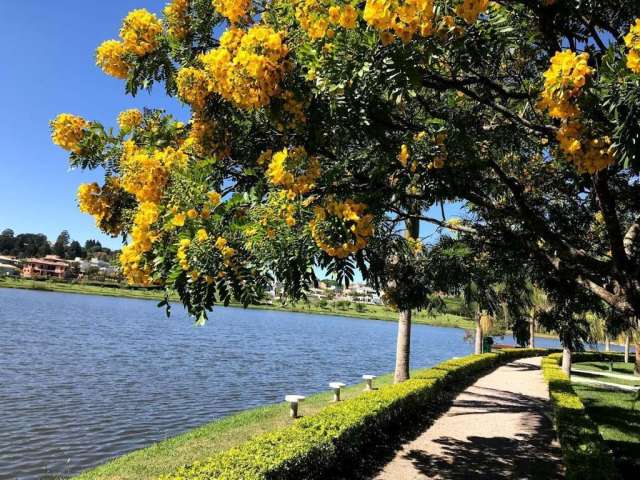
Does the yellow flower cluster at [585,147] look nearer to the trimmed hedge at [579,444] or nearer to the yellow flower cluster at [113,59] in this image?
the yellow flower cluster at [113,59]

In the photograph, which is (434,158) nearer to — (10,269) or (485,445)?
(485,445)

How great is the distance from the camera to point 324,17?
2980 millimetres

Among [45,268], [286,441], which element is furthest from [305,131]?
[45,268]

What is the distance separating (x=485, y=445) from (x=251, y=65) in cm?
914

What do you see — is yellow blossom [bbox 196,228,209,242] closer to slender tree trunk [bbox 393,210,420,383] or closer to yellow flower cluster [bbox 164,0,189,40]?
yellow flower cluster [bbox 164,0,189,40]

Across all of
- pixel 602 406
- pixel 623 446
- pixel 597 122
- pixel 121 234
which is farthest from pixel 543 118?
pixel 602 406

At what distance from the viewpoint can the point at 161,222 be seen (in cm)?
317

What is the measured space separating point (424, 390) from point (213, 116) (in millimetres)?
10269

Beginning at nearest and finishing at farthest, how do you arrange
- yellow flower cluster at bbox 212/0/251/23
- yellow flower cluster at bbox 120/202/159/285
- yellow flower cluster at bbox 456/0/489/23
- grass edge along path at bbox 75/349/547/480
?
yellow flower cluster at bbox 456/0/489/23 → yellow flower cluster at bbox 120/202/159/285 → yellow flower cluster at bbox 212/0/251/23 → grass edge along path at bbox 75/349/547/480

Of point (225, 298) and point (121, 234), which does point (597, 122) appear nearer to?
point (225, 298)

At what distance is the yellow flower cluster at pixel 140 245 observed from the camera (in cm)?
310

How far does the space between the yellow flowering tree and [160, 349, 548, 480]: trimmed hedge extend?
3283 millimetres

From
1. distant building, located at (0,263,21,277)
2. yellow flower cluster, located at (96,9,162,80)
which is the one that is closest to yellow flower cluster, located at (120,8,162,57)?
yellow flower cluster, located at (96,9,162,80)

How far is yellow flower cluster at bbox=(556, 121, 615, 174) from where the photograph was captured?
10.4 ft
